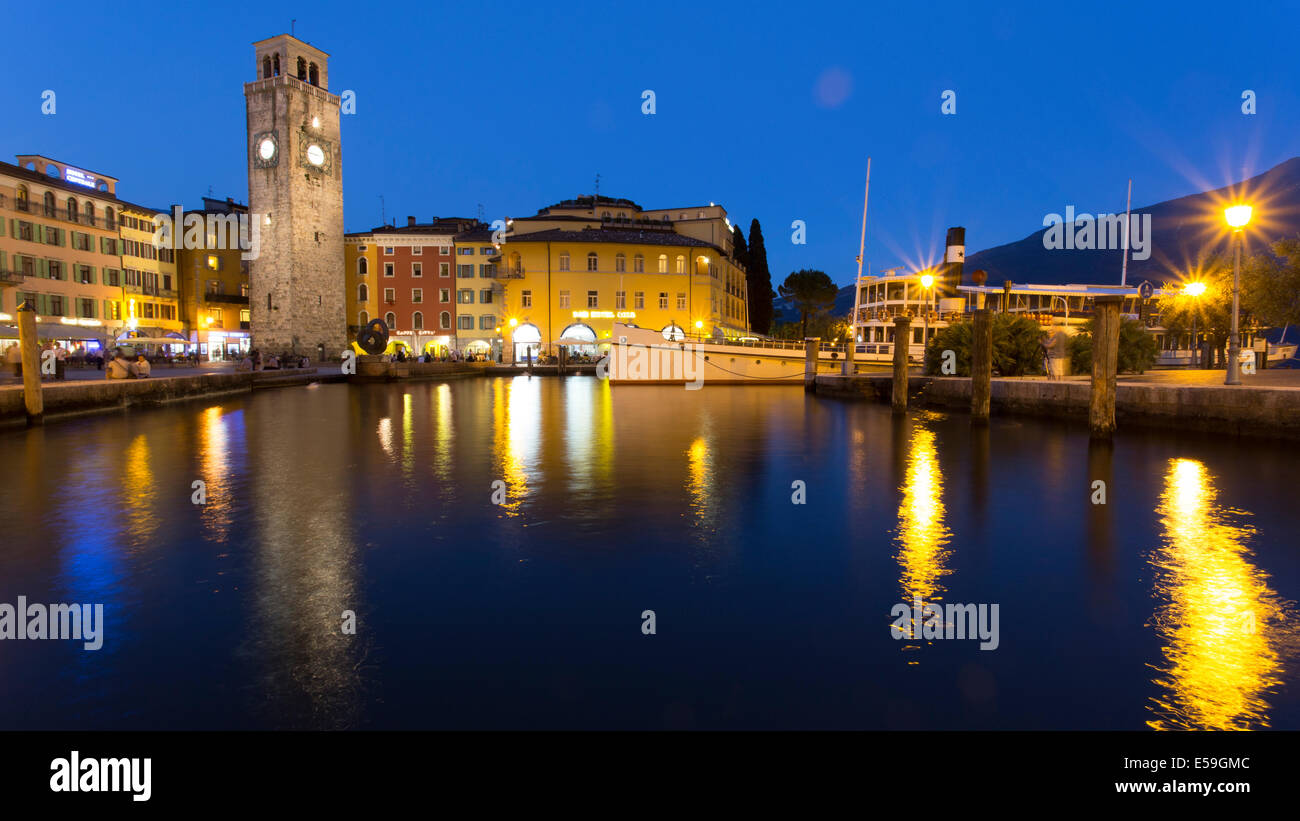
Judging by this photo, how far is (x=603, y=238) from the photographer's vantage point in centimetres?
5253

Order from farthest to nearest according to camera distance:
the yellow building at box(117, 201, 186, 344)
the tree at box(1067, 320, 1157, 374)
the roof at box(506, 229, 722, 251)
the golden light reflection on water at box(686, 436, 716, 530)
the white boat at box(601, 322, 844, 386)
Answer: the roof at box(506, 229, 722, 251) → the yellow building at box(117, 201, 186, 344) → the white boat at box(601, 322, 844, 386) → the tree at box(1067, 320, 1157, 374) → the golden light reflection on water at box(686, 436, 716, 530)

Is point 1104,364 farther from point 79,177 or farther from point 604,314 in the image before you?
point 79,177

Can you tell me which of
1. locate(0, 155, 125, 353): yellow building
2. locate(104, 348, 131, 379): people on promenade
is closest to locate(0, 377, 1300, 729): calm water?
locate(104, 348, 131, 379): people on promenade

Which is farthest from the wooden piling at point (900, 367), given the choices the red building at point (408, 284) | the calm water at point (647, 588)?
the red building at point (408, 284)

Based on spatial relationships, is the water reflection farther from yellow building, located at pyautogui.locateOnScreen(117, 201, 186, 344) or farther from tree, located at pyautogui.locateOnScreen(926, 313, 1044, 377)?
yellow building, located at pyautogui.locateOnScreen(117, 201, 186, 344)

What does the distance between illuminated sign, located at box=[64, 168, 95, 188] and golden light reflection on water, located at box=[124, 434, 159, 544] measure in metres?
44.3

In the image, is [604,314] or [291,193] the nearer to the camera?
[291,193]

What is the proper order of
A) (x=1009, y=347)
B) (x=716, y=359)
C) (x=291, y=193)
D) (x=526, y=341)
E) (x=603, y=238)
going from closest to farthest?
1. (x=1009, y=347)
2. (x=716, y=359)
3. (x=291, y=193)
4. (x=603, y=238)
5. (x=526, y=341)

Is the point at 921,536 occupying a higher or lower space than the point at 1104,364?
lower

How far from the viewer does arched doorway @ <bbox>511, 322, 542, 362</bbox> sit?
54.4 meters

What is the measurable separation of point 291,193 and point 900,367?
147 ft

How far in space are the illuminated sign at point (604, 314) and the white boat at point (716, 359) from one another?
15.2 m

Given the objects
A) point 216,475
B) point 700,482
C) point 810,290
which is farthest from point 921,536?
point 810,290
